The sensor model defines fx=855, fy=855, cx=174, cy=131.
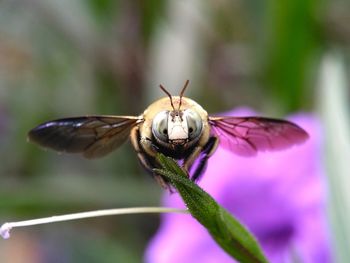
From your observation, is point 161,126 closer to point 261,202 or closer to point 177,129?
point 177,129

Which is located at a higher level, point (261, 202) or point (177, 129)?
point (177, 129)

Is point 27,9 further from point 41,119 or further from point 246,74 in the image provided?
point 246,74

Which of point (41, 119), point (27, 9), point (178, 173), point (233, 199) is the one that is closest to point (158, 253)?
point (233, 199)

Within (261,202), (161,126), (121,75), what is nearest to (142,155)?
(161,126)

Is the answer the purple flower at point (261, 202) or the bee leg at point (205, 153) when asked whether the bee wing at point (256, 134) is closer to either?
the bee leg at point (205, 153)

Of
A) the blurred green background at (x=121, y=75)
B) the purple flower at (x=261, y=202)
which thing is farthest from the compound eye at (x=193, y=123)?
the blurred green background at (x=121, y=75)

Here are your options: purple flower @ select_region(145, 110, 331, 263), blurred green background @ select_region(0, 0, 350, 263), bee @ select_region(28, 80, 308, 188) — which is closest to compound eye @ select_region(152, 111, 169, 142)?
bee @ select_region(28, 80, 308, 188)

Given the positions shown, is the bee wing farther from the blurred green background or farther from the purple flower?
the blurred green background
